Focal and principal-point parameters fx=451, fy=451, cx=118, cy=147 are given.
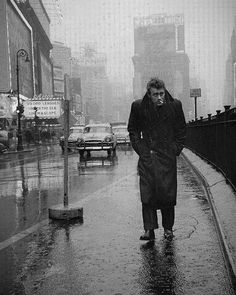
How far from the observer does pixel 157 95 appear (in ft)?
16.6

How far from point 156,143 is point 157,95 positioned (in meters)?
0.54

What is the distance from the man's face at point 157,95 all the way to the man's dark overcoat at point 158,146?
7 cm

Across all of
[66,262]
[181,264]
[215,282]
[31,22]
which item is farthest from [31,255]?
[31,22]

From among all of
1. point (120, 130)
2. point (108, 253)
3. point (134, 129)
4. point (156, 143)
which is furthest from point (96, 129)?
point (108, 253)

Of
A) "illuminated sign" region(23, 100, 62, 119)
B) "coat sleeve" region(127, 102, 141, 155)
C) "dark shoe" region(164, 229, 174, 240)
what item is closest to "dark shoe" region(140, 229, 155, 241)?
"dark shoe" region(164, 229, 174, 240)

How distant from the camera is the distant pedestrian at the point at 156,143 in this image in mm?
5035

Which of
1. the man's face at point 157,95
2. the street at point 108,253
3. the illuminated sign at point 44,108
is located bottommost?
the street at point 108,253

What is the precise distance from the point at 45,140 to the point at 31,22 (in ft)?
223

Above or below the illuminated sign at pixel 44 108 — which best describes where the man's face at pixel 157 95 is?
below

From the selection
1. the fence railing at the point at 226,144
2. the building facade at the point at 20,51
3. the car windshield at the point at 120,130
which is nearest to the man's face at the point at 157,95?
the fence railing at the point at 226,144

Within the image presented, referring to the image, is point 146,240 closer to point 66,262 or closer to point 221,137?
point 66,262

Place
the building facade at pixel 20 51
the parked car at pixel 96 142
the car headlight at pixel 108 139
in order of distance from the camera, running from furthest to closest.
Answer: the building facade at pixel 20 51, the car headlight at pixel 108 139, the parked car at pixel 96 142

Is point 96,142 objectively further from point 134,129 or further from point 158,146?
point 158,146

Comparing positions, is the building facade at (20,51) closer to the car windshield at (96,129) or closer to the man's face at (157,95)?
the car windshield at (96,129)
